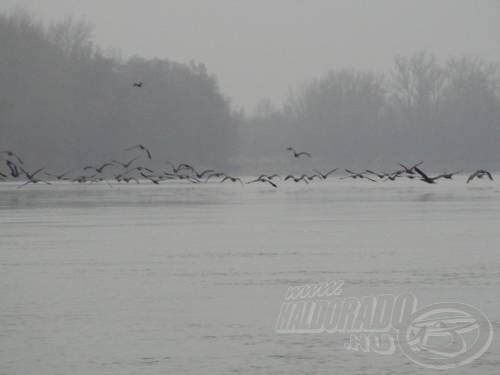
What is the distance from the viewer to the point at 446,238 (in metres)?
18.2

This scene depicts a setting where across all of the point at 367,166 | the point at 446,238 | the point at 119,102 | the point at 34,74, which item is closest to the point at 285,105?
the point at 367,166

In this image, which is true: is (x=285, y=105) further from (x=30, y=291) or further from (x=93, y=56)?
(x=30, y=291)

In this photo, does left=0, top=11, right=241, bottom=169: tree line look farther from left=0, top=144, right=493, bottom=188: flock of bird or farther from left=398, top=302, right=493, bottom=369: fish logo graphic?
left=398, top=302, right=493, bottom=369: fish logo graphic

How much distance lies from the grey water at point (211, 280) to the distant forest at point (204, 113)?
4257cm

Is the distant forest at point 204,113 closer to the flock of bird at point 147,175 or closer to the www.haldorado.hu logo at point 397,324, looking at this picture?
the flock of bird at point 147,175

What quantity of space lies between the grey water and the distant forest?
140 ft

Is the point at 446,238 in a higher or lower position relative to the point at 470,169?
higher

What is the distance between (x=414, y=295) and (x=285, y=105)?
111m

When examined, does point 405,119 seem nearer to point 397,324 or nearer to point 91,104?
point 91,104

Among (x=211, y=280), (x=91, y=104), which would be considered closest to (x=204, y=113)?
(x=91, y=104)

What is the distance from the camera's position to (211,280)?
12.8 m

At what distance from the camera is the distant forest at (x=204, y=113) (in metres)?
67.4

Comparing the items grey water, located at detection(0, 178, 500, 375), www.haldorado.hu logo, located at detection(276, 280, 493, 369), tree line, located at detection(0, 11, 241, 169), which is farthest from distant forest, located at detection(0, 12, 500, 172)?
www.haldorado.hu logo, located at detection(276, 280, 493, 369)

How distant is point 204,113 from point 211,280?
7534 cm
